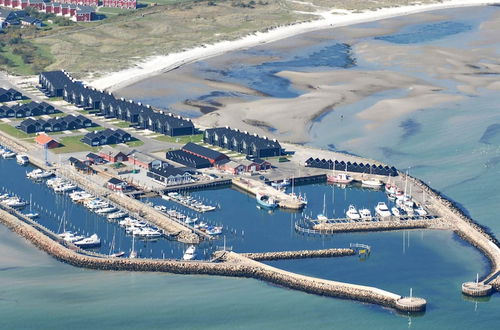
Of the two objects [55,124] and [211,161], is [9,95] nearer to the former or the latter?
[55,124]

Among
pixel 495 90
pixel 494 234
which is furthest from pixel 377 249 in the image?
pixel 495 90

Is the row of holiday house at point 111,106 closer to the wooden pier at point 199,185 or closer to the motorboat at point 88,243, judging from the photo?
the wooden pier at point 199,185

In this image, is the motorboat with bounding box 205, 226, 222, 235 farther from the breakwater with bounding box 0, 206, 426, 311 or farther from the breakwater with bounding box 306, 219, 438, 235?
the breakwater with bounding box 306, 219, 438, 235

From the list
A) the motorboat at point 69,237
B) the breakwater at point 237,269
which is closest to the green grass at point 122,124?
the motorboat at point 69,237

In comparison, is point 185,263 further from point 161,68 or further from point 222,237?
point 161,68

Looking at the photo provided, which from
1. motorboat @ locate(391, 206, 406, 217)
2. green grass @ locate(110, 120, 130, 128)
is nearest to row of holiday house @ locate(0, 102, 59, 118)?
green grass @ locate(110, 120, 130, 128)
